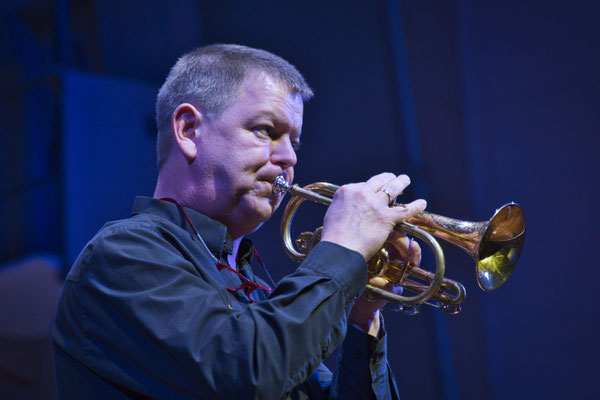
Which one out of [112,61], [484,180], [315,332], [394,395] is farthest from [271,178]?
[112,61]

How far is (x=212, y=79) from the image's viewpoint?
165 cm

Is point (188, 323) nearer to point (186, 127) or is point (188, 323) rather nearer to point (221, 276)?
point (221, 276)

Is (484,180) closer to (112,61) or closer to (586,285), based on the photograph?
(586,285)

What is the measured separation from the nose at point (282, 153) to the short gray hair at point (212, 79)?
17 cm

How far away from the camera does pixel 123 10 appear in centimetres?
397

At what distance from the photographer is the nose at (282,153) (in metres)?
1.62

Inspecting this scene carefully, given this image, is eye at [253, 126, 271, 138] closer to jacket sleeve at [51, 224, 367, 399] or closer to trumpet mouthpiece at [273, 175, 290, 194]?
trumpet mouthpiece at [273, 175, 290, 194]

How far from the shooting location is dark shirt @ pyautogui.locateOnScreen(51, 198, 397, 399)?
112cm

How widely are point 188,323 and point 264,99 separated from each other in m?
0.73

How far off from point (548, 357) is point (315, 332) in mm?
2711

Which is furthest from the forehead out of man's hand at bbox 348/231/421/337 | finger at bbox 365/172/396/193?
man's hand at bbox 348/231/421/337

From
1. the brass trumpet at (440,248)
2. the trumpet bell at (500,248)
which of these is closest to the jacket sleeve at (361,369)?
the brass trumpet at (440,248)

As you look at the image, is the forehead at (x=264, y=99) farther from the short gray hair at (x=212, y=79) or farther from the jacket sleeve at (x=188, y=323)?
the jacket sleeve at (x=188, y=323)

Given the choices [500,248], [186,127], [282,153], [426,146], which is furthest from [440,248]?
[426,146]
